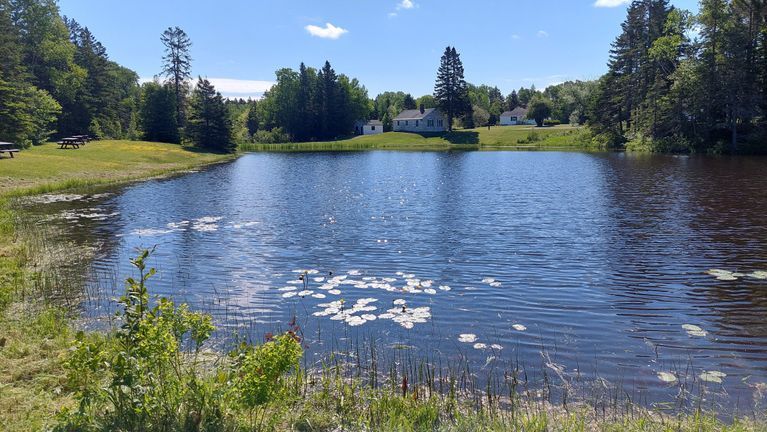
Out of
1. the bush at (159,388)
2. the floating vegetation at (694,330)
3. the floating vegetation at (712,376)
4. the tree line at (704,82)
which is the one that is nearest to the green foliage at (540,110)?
the tree line at (704,82)

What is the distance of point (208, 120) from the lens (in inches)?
3319

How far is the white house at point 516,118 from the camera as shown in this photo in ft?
523

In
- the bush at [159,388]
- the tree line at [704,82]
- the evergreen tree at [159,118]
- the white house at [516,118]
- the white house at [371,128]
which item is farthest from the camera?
the white house at [516,118]

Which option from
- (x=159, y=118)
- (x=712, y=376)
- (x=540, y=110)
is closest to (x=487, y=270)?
(x=712, y=376)

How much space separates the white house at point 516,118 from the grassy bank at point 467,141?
32689 mm

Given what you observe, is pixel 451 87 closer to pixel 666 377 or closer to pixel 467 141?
pixel 467 141

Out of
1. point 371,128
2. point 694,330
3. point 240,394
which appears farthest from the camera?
point 371,128

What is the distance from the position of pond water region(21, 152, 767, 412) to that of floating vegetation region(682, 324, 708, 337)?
0.06 metres

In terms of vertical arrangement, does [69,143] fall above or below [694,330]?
above

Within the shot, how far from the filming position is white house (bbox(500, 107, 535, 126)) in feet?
523

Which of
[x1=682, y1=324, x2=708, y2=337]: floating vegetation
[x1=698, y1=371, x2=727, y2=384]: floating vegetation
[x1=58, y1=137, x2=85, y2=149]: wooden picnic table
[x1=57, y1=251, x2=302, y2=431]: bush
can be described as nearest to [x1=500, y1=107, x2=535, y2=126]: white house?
[x1=58, y1=137, x2=85, y2=149]: wooden picnic table

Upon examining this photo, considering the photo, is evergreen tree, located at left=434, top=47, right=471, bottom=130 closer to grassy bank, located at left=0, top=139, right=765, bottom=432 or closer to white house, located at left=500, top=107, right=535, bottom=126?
white house, located at left=500, top=107, right=535, bottom=126

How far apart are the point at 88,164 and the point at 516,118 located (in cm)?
13747

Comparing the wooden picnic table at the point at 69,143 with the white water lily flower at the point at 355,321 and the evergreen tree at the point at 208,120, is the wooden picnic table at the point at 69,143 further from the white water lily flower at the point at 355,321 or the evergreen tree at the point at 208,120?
the white water lily flower at the point at 355,321
